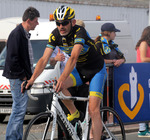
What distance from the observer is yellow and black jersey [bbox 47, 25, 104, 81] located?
5.86 meters

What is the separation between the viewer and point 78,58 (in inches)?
243

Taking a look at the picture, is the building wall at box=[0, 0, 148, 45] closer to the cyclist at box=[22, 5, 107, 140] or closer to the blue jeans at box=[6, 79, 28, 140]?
the blue jeans at box=[6, 79, 28, 140]

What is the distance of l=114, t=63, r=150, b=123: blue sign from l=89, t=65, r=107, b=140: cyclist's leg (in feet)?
5.44

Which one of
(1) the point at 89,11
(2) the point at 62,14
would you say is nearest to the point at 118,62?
(2) the point at 62,14

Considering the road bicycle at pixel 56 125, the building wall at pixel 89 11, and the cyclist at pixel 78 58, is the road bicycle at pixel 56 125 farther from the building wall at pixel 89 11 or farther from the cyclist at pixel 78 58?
the building wall at pixel 89 11

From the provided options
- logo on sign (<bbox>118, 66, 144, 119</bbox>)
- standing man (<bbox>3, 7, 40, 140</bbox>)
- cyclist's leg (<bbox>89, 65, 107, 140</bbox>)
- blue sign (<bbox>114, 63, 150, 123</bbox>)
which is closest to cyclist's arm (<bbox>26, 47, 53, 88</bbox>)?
cyclist's leg (<bbox>89, 65, 107, 140</bbox>)

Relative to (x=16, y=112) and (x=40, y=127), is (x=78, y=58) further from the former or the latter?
(x=16, y=112)

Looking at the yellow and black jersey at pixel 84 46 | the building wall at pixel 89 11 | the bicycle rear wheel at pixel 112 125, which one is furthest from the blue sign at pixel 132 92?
the building wall at pixel 89 11

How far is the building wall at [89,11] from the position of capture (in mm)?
17312

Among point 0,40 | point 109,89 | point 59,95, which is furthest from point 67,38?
point 0,40

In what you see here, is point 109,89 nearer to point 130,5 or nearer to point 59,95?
point 59,95

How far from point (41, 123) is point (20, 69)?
1.33 metres

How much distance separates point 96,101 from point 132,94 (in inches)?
82.2

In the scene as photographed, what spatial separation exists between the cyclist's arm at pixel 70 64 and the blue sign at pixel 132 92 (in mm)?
2242
